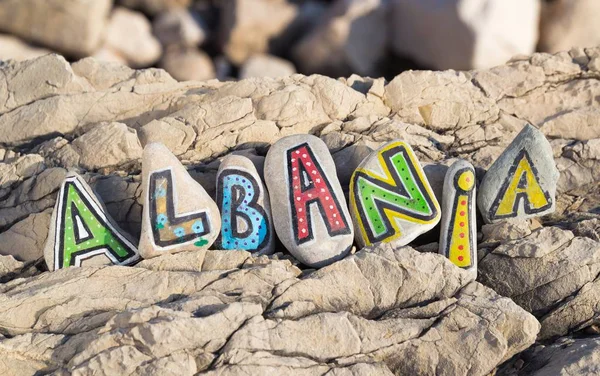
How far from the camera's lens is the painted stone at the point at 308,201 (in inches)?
149

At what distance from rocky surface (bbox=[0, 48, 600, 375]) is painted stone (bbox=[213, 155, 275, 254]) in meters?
0.18

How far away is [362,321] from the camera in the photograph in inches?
132

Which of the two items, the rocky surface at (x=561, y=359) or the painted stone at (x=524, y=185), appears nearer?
the rocky surface at (x=561, y=359)

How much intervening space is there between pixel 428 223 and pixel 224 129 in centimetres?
146

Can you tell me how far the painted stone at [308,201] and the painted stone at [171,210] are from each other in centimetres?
37

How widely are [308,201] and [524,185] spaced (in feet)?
4.13

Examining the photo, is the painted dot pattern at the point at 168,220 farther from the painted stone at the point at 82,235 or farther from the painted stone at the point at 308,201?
the painted stone at the point at 308,201

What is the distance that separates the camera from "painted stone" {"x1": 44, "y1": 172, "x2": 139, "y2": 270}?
3.85 metres

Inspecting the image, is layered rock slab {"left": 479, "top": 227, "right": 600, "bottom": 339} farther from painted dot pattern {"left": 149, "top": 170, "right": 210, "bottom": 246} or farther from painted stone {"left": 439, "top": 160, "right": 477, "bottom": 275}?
painted dot pattern {"left": 149, "top": 170, "right": 210, "bottom": 246}

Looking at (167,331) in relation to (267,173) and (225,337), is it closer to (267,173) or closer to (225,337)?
(225,337)

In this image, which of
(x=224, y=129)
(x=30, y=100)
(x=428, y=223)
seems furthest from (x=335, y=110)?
(x=30, y=100)

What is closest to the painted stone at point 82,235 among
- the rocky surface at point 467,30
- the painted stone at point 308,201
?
the painted stone at point 308,201

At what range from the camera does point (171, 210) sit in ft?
12.5

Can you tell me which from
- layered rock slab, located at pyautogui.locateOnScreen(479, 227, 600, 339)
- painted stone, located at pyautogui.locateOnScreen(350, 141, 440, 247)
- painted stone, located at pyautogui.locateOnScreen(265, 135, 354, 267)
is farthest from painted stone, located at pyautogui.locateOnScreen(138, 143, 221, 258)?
layered rock slab, located at pyautogui.locateOnScreen(479, 227, 600, 339)
